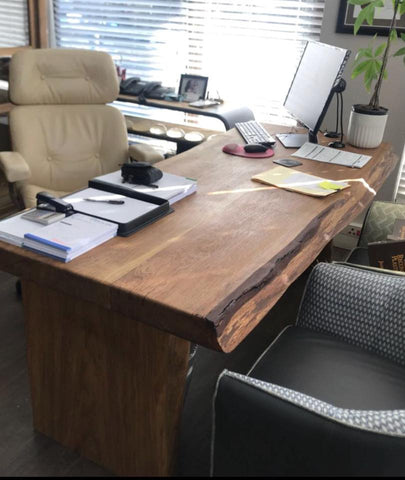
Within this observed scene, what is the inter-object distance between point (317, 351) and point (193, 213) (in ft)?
1.96

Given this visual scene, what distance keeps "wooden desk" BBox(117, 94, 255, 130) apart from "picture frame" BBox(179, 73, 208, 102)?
0.12 m

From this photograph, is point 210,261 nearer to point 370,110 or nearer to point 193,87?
point 370,110

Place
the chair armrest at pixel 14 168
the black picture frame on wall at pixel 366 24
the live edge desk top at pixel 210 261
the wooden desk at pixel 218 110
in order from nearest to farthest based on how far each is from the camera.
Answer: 1. the live edge desk top at pixel 210 261
2. the chair armrest at pixel 14 168
3. the black picture frame on wall at pixel 366 24
4. the wooden desk at pixel 218 110

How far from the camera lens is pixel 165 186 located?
6.08 feet

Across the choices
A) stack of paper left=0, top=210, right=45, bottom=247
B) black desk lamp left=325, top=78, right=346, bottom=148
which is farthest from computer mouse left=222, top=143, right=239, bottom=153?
stack of paper left=0, top=210, right=45, bottom=247

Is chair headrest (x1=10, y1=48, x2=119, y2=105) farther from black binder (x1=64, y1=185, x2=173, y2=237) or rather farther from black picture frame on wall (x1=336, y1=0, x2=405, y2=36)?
black picture frame on wall (x1=336, y1=0, x2=405, y2=36)

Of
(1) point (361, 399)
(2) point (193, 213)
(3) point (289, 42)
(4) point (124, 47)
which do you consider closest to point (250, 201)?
(2) point (193, 213)

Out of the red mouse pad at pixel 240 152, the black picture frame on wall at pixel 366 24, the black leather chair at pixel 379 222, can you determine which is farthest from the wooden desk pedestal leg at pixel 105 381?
the black picture frame on wall at pixel 366 24

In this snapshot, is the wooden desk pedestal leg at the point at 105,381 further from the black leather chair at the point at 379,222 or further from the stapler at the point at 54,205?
the black leather chair at the point at 379,222

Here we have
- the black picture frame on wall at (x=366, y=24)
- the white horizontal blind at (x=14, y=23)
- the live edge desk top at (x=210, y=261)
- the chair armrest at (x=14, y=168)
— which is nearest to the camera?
the live edge desk top at (x=210, y=261)

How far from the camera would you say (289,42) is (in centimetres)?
322

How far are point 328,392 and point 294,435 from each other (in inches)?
17.7

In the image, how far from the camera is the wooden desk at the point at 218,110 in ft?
9.96

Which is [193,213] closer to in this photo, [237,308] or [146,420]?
[237,308]
